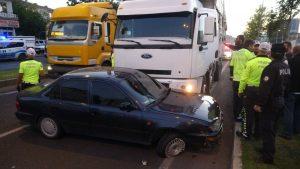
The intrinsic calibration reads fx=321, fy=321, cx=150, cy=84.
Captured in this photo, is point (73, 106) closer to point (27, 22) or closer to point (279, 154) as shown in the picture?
point (279, 154)

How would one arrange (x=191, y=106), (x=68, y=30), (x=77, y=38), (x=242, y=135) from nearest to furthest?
(x=191, y=106), (x=242, y=135), (x=77, y=38), (x=68, y=30)

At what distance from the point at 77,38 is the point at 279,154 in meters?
8.35

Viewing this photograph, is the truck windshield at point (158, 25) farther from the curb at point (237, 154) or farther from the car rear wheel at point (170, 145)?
the car rear wheel at point (170, 145)

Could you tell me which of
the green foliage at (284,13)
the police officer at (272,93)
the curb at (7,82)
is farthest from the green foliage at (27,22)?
the police officer at (272,93)

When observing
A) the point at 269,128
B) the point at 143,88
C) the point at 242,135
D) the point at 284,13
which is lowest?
the point at 242,135

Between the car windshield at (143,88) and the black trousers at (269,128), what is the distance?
2055mm

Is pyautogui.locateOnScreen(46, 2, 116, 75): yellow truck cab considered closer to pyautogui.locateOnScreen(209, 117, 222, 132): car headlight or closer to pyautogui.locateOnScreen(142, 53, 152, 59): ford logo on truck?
pyautogui.locateOnScreen(142, 53, 152, 59): ford logo on truck

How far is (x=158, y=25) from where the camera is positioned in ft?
26.0

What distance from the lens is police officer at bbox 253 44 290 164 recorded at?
507 cm

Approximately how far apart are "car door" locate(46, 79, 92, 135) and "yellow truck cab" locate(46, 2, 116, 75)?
17.7 feet

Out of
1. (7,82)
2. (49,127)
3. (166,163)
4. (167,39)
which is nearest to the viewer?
(166,163)

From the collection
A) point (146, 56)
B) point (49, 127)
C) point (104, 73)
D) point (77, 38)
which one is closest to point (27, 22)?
point (77, 38)

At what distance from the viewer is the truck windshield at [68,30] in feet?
38.9

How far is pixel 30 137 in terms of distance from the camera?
6.90 meters
